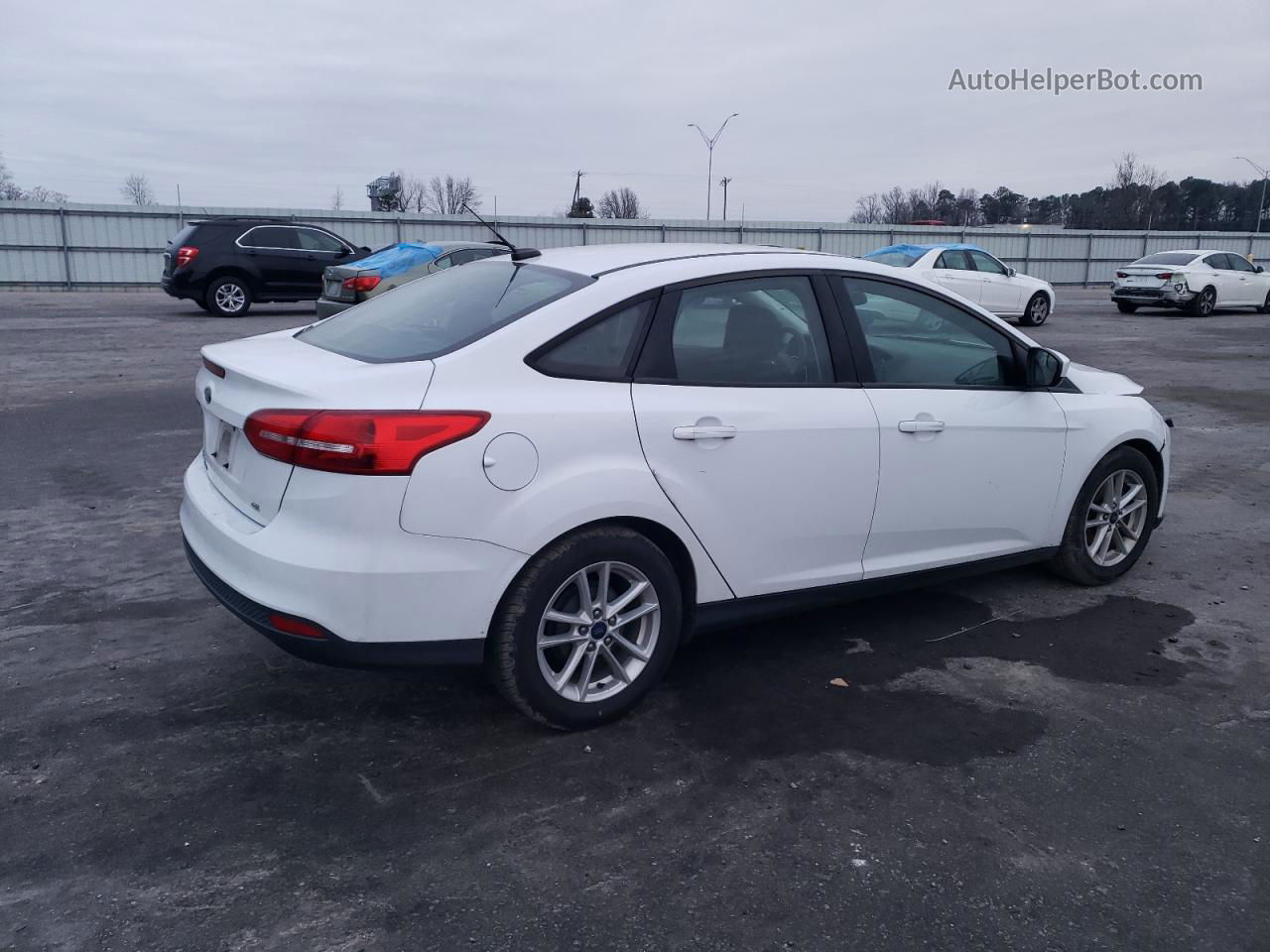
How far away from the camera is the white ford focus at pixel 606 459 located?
3260mm

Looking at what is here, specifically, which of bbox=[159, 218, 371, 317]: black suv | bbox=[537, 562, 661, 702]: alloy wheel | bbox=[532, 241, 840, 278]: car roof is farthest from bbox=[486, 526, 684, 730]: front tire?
bbox=[159, 218, 371, 317]: black suv

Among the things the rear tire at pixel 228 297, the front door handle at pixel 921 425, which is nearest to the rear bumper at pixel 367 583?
the front door handle at pixel 921 425

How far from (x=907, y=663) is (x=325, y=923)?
2554 mm

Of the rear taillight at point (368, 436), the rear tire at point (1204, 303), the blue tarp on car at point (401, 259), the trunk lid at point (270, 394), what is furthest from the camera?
the rear tire at point (1204, 303)

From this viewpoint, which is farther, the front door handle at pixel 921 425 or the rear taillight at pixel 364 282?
the rear taillight at pixel 364 282

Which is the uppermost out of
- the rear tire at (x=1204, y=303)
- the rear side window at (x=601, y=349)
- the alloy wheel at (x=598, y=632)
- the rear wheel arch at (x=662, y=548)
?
the rear side window at (x=601, y=349)

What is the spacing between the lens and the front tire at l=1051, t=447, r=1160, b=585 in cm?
512

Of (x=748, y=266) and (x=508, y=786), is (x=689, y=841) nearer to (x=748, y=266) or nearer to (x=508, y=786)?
(x=508, y=786)

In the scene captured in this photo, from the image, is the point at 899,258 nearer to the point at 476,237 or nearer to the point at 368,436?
the point at 476,237

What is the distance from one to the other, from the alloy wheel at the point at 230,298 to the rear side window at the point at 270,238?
831mm

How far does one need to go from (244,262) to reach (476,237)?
14.2 metres

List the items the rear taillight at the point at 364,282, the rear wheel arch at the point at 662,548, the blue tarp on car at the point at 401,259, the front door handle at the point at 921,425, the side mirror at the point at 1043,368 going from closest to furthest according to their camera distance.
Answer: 1. the rear wheel arch at the point at 662,548
2. the front door handle at the point at 921,425
3. the side mirror at the point at 1043,368
4. the rear taillight at the point at 364,282
5. the blue tarp on car at the point at 401,259

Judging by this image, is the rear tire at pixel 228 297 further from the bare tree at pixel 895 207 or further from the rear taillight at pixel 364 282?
the bare tree at pixel 895 207

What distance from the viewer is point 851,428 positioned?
4109mm
